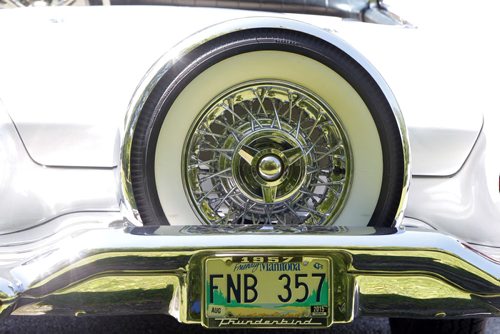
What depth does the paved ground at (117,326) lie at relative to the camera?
3.73 m

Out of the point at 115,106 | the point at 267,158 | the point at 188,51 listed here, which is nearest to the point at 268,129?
the point at 267,158

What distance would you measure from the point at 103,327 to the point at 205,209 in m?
1.23

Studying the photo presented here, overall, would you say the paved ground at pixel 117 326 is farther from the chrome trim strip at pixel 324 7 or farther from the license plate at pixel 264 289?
the chrome trim strip at pixel 324 7

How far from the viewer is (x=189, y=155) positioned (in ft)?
9.16

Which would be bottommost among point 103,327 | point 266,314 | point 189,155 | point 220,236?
point 103,327

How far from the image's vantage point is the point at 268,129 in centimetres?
277

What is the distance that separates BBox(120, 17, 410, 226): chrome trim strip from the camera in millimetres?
2605

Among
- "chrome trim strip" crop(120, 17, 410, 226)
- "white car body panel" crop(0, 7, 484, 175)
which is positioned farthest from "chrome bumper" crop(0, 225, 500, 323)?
"white car body panel" crop(0, 7, 484, 175)

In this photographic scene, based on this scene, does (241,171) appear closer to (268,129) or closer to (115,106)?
(268,129)

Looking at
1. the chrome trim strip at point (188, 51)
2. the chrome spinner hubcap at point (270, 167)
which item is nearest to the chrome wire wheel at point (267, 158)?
the chrome spinner hubcap at point (270, 167)

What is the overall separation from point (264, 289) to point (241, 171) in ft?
1.52

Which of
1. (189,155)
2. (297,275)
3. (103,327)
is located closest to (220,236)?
(297,275)

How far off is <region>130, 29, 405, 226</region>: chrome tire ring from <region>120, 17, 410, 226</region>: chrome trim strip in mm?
17

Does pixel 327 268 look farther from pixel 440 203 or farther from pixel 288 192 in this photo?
pixel 440 203
